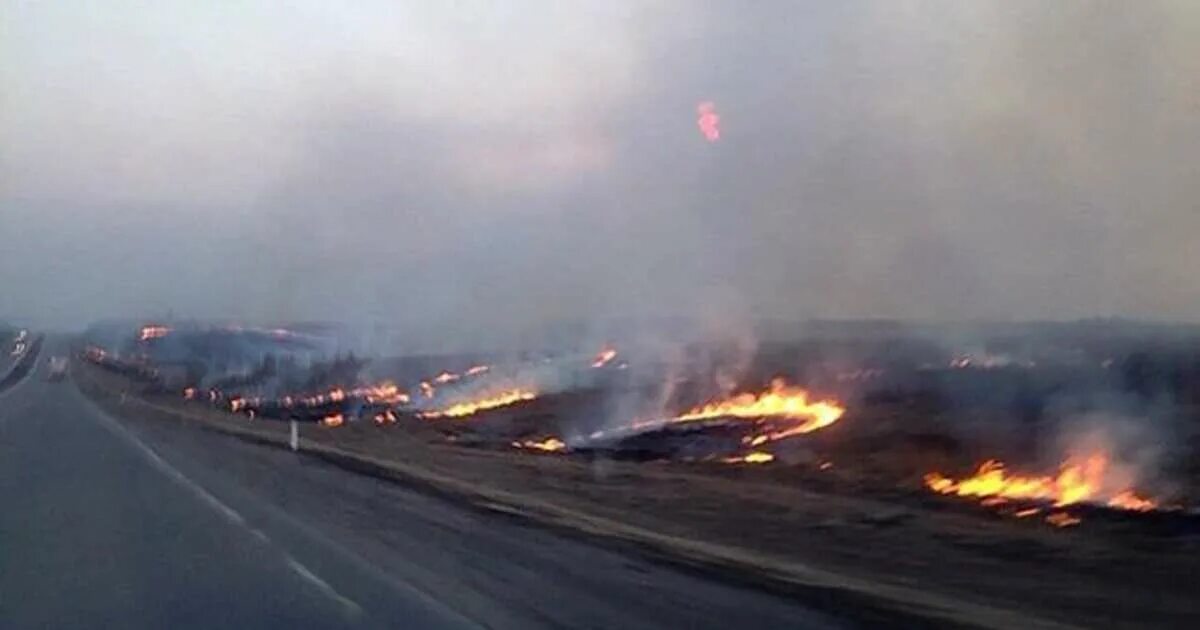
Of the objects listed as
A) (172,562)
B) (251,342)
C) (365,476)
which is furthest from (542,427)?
(251,342)

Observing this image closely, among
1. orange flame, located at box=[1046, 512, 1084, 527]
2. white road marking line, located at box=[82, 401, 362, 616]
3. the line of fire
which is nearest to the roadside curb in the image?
white road marking line, located at box=[82, 401, 362, 616]

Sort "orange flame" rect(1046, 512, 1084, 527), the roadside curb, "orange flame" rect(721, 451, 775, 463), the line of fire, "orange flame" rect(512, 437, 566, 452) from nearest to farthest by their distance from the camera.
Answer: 1. the roadside curb
2. "orange flame" rect(1046, 512, 1084, 527)
3. the line of fire
4. "orange flame" rect(721, 451, 775, 463)
5. "orange flame" rect(512, 437, 566, 452)

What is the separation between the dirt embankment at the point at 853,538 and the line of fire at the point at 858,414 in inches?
42.2

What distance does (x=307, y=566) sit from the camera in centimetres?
2072

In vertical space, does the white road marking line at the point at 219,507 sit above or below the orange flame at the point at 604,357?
below

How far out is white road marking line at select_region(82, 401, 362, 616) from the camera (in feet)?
58.0

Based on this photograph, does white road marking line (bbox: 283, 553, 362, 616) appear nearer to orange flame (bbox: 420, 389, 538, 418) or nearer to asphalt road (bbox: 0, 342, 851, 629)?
asphalt road (bbox: 0, 342, 851, 629)

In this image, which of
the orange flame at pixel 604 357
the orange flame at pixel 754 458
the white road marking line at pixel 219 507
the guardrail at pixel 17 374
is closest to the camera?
the white road marking line at pixel 219 507

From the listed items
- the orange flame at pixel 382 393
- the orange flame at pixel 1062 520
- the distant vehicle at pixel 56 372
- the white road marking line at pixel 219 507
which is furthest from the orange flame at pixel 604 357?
the distant vehicle at pixel 56 372

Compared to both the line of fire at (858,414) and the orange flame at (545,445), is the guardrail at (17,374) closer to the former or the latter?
the line of fire at (858,414)

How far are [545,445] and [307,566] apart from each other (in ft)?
100

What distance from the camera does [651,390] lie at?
66000mm

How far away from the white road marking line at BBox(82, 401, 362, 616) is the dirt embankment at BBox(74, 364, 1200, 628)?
4.39 m

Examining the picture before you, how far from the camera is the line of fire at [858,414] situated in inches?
1286
